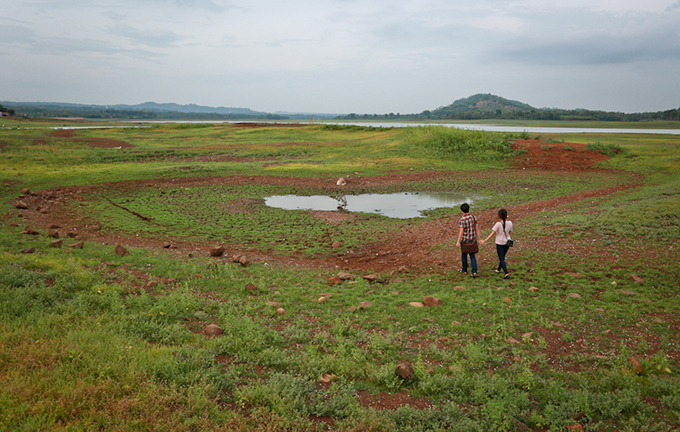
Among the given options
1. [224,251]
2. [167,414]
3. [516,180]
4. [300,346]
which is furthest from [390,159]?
[167,414]

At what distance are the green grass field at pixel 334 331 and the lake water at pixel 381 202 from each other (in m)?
2.79

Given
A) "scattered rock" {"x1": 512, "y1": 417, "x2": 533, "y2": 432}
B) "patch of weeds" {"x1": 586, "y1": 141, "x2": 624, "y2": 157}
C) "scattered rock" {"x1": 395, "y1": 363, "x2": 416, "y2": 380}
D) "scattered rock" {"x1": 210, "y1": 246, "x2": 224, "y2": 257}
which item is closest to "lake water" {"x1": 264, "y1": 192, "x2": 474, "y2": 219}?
"scattered rock" {"x1": 210, "y1": 246, "x2": 224, "y2": 257}

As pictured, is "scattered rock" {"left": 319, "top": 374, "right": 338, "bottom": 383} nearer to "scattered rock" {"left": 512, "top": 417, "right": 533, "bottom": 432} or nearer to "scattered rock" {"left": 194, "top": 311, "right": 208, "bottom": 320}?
"scattered rock" {"left": 512, "top": 417, "right": 533, "bottom": 432}

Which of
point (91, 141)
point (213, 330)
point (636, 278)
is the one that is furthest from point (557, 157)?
point (91, 141)

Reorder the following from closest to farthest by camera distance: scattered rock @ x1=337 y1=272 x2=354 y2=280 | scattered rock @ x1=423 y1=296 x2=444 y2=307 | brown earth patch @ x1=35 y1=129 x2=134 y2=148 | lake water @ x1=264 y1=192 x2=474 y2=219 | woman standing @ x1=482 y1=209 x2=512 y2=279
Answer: scattered rock @ x1=423 y1=296 x2=444 y2=307 → woman standing @ x1=482 y1=209 x2=512 y2=279 → scattered rock @ x1=337 y1=272 x2=354 y2=280 → lake water @ x1=264 y1=192 x2=474 y2=219 → brown earth patch @ x1=35 y1=129 x2=134 y2=148

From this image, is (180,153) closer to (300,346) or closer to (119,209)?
(119,209)

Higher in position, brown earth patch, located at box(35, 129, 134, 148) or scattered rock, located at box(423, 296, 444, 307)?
brown earth patch, located at box(35, 129, 134, 148)

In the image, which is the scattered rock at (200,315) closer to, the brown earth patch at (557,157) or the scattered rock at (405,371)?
the scattered rock at (405,371)

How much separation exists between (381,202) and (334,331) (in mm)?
14336

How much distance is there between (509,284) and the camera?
8945 millimetres

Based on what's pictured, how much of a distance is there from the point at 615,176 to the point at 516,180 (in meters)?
7.20

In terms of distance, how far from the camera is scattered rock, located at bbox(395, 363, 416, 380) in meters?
5.37

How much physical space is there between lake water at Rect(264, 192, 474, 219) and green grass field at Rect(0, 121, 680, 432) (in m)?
2.79

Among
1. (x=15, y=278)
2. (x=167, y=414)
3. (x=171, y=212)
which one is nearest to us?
(x=167, y=414)
